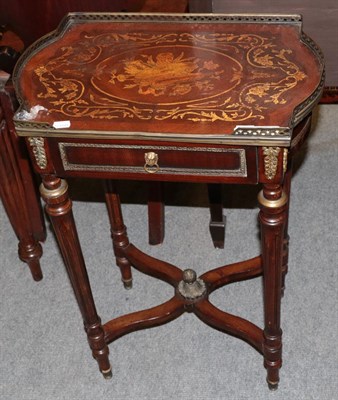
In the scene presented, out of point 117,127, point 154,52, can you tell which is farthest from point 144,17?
point 117,127

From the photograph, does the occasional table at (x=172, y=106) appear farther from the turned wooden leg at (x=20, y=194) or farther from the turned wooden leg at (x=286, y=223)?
the turned wooden leg at (x=20, y=194)

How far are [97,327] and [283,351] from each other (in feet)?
1.31

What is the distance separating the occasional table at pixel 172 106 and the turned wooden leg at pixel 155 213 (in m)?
0.40

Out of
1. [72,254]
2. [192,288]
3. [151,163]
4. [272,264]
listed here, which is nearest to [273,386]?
[192,288]

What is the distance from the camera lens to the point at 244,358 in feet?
5.09

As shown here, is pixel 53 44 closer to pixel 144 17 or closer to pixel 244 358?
pixel 144 17

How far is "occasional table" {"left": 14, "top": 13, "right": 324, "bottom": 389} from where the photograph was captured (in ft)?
3.54

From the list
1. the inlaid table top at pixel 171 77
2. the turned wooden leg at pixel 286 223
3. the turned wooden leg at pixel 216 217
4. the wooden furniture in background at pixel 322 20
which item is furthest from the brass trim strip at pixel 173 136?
the wooden furniture in background at pixel 322 20

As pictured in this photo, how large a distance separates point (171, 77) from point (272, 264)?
350 mm

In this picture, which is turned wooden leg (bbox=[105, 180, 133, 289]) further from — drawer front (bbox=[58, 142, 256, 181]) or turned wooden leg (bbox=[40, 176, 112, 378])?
drawer front (bbox=[58, 142, 256, 181])

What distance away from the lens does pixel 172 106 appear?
1.12 m

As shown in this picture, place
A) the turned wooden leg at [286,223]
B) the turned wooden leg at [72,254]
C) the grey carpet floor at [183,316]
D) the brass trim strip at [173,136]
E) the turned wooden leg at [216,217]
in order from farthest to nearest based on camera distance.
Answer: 1. the turned wooden leg at [216,217]
2. the grey carpet floor at [183,316]
3. the turned wooden leg at [286,223]
4. the turned wooden leg at [72,254]
5. the brass trim strip at [173,136]

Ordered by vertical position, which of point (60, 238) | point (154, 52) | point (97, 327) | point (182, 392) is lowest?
point (182, 392)

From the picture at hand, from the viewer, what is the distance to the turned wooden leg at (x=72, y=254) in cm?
119
